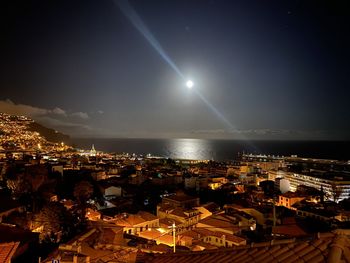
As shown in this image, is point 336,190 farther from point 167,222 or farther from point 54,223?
point 54,223

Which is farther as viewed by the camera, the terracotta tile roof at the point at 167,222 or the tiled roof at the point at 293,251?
the terracotta tile roof at the point at 167,222

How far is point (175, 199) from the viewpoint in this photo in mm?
22859

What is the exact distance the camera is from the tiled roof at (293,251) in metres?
2.33

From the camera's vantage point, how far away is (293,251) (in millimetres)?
2633

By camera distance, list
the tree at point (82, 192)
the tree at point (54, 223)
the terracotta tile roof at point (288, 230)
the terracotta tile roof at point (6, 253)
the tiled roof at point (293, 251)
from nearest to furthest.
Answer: the tiled roof at point (293, 251) < the terracotta tile roof at point (6, 253) < the tree at point (54, 223) < the terracotta tile roof at point (288, 230) < the tree at point (82, 192)

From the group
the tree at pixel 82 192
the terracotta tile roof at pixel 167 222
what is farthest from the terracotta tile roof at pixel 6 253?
the tree at pixel 82 192

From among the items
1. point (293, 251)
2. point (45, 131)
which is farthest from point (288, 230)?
point (45, 131)

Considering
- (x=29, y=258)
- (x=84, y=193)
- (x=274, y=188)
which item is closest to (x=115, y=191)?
Answer: (x=84, y=193)

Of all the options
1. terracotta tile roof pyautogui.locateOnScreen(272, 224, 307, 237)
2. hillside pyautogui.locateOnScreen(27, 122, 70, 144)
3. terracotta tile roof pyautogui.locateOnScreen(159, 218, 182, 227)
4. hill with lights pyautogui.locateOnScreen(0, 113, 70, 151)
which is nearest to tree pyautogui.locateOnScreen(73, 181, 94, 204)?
terracotta tile roof pyautogui.locateOnScreen(159, 218, 182, 227)

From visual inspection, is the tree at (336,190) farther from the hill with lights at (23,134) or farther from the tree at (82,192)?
the hill with lights at (23,134)

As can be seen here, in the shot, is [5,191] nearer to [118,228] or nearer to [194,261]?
[118,228]

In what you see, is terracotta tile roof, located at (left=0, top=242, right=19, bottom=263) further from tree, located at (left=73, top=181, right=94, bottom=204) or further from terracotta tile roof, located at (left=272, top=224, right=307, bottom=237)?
tree, located at (left=73, top=181, right=94, bottom=204)

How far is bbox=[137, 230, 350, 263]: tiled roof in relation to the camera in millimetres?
2331

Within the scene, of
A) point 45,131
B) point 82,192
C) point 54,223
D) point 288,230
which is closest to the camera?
point 54,223
